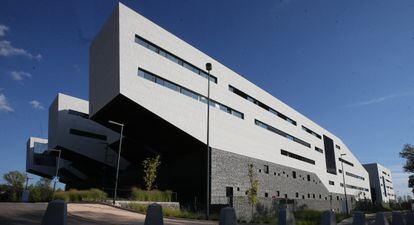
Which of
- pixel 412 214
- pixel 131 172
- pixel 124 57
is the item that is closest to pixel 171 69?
pixel 124 57

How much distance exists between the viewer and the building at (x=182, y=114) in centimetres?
2881

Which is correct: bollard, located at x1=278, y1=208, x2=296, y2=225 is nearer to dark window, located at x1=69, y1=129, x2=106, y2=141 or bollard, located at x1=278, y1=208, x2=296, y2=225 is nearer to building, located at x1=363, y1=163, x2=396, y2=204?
dark window, located at x1=69, y1=129, x2=106, y2=141

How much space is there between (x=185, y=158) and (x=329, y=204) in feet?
109

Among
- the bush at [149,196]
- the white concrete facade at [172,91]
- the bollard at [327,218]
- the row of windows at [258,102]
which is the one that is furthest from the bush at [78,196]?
the bollard at [327,218]

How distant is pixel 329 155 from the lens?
219 feet

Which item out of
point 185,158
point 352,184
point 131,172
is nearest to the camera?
point 185,158

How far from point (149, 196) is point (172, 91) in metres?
9.58

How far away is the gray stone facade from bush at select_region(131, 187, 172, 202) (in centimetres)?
459

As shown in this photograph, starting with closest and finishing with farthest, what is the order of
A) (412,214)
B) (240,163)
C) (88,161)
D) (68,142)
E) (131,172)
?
(412,214)
(240,163)
(131,172)
(68,142)
(88,161)

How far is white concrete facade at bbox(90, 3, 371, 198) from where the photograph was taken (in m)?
28.3

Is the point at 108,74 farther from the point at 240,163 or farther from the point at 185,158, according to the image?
the point at 240,163

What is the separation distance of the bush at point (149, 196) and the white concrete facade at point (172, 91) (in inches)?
237

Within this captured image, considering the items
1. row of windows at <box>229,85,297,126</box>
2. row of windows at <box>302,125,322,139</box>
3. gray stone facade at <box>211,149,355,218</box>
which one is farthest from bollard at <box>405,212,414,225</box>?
Result: row of windows at <box>302,125,322,139</box>

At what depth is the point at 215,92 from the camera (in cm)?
3566
